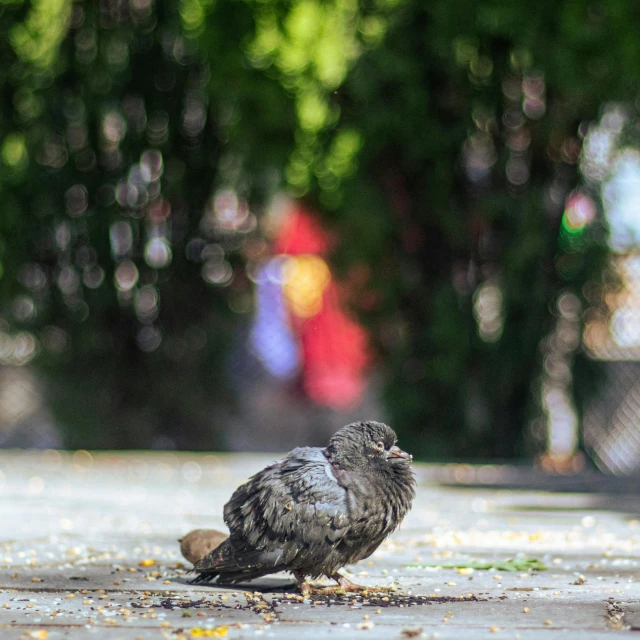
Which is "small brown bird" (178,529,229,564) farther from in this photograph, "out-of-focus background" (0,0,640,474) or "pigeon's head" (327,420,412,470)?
"out-of-focus background" (0,0,640,474)

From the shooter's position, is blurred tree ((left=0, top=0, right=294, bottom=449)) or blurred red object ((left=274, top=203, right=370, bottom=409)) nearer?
blurred tree ((left=0, top=0, right=294, bottom=449))

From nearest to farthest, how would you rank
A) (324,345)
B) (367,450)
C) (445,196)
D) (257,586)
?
(367,450), (257,586), (445,196), (324,345)

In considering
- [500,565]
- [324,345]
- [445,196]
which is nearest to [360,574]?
[500,565]

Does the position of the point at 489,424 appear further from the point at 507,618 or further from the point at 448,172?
the point at 507,618

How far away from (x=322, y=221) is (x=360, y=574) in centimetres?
815

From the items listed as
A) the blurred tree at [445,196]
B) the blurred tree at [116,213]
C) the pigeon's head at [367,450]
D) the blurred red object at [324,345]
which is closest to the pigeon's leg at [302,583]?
the pigeon's head at [367,450]

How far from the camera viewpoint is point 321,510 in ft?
13.5

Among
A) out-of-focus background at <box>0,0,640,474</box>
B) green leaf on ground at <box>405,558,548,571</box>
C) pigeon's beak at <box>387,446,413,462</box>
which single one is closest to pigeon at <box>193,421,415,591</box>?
pigeon's beak at <box>387,446,413,462</box>

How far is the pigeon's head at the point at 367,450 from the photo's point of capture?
4273mm

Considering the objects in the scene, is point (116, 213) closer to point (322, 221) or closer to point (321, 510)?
point (322, 221)

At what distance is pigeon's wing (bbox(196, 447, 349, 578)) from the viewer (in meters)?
4.12

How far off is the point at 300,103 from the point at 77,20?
3.35 metres

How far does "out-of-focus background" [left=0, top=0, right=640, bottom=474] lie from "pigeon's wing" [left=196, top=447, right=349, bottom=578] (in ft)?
23.4

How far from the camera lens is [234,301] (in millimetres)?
14203
